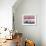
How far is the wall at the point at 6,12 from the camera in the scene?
4457 millimetres

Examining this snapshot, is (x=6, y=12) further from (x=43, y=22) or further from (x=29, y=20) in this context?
(x=43, y=22)

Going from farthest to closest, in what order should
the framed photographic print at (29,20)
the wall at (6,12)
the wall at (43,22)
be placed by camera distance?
1. the framed photographic print at (29,20)
2. the wall at (43,22)
3. the wall at (6,12)

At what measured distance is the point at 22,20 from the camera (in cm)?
519

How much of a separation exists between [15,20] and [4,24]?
0.79 meters

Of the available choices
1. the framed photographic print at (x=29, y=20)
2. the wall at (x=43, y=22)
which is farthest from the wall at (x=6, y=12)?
the wall at (x=43, y=22)

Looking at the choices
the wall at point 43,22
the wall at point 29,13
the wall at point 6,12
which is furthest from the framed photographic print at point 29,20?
the wall at point 6,12

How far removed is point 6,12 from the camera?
4.48 meters

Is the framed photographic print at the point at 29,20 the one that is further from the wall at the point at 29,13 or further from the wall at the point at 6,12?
the wall at the point at 6,12

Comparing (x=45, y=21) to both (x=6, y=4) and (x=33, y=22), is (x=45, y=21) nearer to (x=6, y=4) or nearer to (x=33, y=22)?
(x=33, y=22)

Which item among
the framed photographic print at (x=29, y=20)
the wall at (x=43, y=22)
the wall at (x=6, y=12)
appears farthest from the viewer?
the framed photographic print at (x=29, y=20)

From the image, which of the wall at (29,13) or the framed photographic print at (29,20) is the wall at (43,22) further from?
the framed photographic print at (29,20)

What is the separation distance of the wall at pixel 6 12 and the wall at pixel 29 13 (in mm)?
712

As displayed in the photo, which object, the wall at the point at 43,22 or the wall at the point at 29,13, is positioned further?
the wall at the point at 29,13

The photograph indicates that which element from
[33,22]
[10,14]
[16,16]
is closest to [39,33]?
[33,22]
